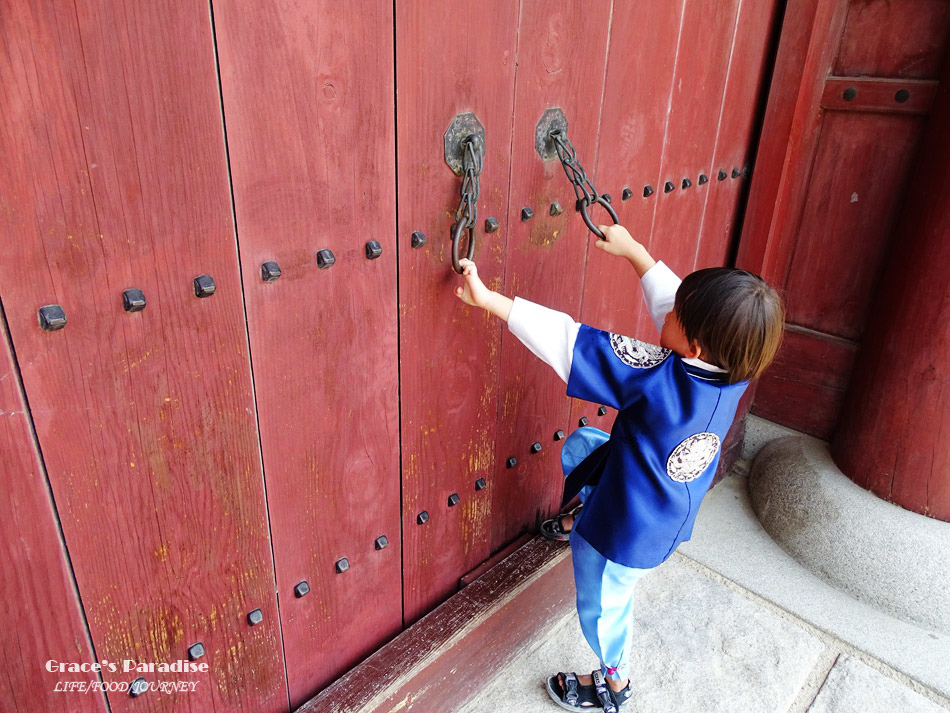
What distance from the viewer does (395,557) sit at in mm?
1076

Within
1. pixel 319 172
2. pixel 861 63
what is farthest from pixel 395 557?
pixel 861 63

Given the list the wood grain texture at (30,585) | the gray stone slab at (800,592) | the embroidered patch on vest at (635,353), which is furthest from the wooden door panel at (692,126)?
the wood grain texture at (30,585)

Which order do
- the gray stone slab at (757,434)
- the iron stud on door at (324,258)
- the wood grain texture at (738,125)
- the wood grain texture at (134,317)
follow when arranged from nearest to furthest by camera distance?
the wood grain texture at (134,317) < the iron stud on door at (324,258) < the wood grain texture at (738,125) < the gray stone slab at (757,434)

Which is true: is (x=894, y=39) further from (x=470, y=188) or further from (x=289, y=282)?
(x=289, y=282)

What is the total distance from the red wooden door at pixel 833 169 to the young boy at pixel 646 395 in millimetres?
704

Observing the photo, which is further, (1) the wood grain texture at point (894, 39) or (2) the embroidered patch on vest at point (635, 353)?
(1) the wood grain texture at point (894, 39)

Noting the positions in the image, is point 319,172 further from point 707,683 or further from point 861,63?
point 861,63

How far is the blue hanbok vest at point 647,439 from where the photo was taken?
917mm

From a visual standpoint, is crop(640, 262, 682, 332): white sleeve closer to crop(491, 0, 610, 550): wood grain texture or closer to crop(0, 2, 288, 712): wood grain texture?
crop(491, 0, 610, 550): wood grain texture

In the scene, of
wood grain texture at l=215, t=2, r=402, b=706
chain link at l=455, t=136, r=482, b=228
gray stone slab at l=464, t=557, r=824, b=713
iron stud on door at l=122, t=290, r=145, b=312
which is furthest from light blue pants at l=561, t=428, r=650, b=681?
iron stud on door at l=122, t=290, r=145, b=312

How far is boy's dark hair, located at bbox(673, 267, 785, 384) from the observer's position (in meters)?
0.86

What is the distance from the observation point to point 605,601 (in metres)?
1.12

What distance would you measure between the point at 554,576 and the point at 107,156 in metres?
1.09

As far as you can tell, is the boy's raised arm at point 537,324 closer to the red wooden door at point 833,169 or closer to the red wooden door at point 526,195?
the red wooden door at point 526,195
